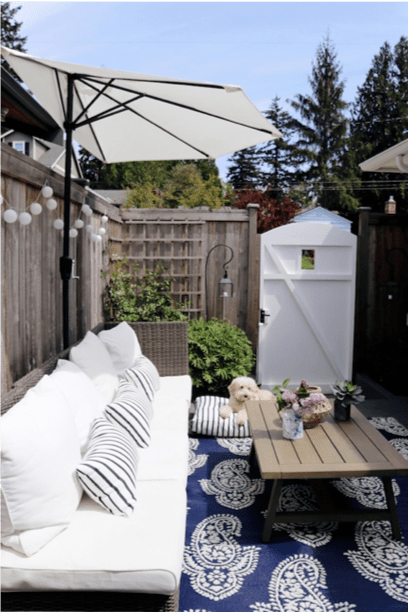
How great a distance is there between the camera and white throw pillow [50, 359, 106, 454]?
2.21 metres

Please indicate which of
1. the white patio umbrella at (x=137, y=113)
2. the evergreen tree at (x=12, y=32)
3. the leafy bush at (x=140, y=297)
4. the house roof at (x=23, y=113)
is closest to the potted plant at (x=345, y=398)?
the white patio umbrella at (x=137, y=113)

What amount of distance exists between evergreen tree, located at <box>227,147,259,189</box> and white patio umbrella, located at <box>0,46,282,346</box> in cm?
2053

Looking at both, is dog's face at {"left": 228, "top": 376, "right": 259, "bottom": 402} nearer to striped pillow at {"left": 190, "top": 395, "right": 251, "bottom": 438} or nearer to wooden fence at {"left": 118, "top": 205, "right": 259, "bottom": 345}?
striped pillow at {"left": 190, "top": 395, "right": 251, "bottom": 438}

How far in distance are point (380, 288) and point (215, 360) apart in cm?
227

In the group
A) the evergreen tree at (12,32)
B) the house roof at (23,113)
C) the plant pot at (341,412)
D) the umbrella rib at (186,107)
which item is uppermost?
the evergreen tree at (12,32)

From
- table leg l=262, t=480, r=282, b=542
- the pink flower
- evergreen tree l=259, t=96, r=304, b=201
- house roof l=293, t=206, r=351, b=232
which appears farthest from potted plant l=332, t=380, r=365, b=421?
evergreen tree l=259, t=96, r=304, b=201

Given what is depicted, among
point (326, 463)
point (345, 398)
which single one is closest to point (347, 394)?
point (345, 398)

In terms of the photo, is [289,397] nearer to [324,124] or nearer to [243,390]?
[243,390]

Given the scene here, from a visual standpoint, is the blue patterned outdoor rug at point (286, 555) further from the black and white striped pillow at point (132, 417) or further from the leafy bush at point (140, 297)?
the leafy bush at point (140, 297)

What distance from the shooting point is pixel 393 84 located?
62.8ft

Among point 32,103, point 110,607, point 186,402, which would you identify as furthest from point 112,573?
point 32,103

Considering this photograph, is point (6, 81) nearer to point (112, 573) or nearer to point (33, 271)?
point (33, 271)

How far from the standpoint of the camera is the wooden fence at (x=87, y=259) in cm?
250

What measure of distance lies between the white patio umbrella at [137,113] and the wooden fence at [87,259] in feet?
0.64
